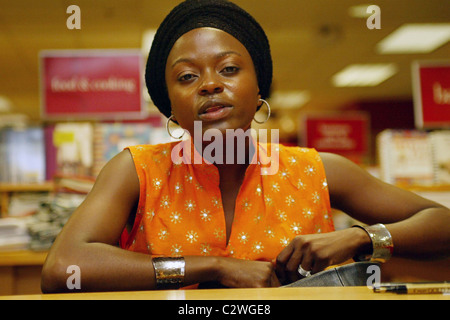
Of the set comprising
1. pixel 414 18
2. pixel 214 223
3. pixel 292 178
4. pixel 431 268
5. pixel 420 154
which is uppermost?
pixel 414 18

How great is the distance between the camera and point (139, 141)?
3049 millimetres

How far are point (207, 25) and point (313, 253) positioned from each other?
0.67 m

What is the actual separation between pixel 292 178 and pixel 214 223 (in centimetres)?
29

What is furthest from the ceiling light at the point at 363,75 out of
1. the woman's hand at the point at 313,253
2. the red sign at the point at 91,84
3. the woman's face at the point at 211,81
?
the woman's hand at the point at 313,253

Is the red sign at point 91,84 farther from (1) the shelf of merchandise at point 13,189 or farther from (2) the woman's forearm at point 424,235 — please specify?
(2) the woman's forearm at point 424,235

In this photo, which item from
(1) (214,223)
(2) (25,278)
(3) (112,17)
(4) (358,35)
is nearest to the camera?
(1) (214,223)

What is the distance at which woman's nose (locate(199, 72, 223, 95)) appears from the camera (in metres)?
1.06

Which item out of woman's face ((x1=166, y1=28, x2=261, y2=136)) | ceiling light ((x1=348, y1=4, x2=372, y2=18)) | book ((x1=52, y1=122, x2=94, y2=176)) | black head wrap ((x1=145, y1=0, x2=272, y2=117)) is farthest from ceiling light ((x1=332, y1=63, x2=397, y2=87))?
woman's face ((x1=166, y1=28, x2=261, y2=136))

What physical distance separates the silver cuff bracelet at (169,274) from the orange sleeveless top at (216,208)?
0.21 metres

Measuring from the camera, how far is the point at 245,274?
0.93 m

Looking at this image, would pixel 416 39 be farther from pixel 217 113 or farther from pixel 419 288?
pixel 419 288

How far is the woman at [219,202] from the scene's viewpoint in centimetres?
93

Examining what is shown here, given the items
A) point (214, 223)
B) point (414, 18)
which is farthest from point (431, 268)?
point (414, 18)
